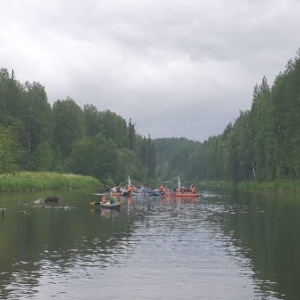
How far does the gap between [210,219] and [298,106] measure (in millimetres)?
57010

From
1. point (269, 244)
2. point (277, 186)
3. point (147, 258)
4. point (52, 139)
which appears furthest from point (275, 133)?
point (147, 258)

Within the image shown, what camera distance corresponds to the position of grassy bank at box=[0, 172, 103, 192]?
8288 cm

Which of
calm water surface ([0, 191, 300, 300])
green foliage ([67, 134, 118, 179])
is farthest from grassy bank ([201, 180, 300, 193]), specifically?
calm water surface ([0, 191, 300, 300])

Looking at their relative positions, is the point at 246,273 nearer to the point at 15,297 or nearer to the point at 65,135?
the point at 15,297

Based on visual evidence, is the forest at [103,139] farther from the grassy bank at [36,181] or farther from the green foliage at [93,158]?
the grassy bank at [36,181]

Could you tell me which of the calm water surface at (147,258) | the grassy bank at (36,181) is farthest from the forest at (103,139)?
the calm water surface at (147,258)

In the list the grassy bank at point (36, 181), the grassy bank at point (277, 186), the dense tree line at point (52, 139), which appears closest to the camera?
the grassy bank at point (36, 181)

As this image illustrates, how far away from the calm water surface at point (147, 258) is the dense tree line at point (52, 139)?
59.8 metres

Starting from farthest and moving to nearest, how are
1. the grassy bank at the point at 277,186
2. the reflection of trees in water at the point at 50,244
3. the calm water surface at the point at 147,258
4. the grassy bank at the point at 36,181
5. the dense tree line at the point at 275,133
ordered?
the dense tree line at the point at 275,133, the grassy bank at the point at 277,186, the grassy bank at the point at 36,181, the reflection of trees in water at the point at 50,244, the calm water surface at the point at 147,258

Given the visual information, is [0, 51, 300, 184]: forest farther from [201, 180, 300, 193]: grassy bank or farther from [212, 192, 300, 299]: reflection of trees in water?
[212, 192, 300, 299]: reflection of trees in water

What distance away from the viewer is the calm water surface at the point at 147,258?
825 inches

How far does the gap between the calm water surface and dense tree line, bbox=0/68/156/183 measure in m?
59.8

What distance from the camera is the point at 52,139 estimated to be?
148000 millimetres

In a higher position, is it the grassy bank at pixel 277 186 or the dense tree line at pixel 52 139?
the dense tree line at pixel 52 139
